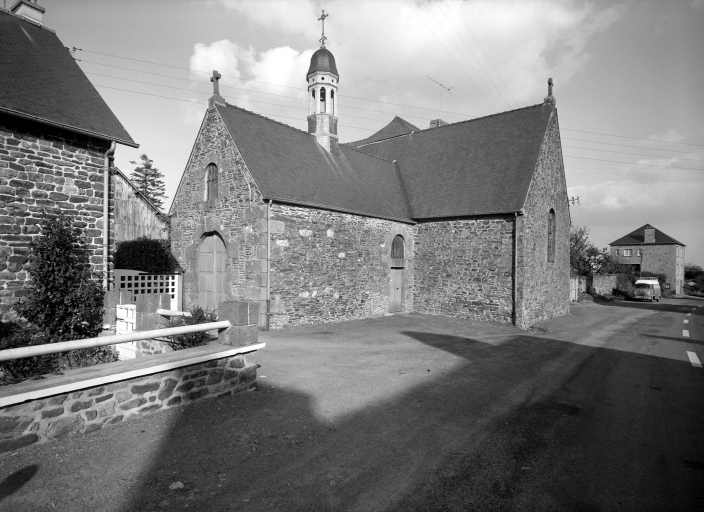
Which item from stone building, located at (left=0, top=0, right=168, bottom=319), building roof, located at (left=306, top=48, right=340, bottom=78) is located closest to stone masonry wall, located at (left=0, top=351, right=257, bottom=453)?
stone building, located at (left=0, top=0, right=168, bottom=319)

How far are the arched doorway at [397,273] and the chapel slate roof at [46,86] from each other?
1159 centimetres

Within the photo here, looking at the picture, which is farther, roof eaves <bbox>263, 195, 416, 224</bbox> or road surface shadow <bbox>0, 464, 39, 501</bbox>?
roof eaves <bbox>263, 195, 416, 224</bbox>

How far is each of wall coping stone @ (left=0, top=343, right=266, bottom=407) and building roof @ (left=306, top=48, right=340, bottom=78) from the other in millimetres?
15962

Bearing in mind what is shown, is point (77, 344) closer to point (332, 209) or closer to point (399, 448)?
point (399, 448)

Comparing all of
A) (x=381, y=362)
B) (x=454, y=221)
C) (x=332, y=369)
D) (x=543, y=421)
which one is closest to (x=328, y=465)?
(x=543, y=421)

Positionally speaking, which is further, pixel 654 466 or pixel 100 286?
pixel 100 286

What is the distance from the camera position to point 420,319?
17.3m

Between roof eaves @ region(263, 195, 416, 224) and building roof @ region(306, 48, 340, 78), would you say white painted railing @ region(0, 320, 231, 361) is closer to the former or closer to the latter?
roof eaves @ region(263, 195, 416, 224)

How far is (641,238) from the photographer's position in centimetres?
5981

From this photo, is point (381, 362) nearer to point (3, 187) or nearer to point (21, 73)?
point (3, 187)

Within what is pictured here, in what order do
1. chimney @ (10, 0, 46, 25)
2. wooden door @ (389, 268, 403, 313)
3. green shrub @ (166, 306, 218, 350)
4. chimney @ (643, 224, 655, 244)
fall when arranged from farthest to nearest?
1. chimney @ (643, 224, 655, 244)
2. wooden door @ (389, 268, 403, 313)
3. chimney @ (10, 0, 46, 25)
4. green shrub @ (166, 306, 218, 350)

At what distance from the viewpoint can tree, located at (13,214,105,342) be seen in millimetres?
8859

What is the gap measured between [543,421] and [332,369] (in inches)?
159

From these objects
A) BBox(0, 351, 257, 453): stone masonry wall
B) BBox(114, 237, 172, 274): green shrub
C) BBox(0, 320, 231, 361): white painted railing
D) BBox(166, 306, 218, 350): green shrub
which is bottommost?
Result: BBox(0, 351, 257, 453): stone masonry wall
